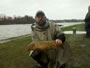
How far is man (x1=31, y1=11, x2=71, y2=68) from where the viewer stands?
389cm

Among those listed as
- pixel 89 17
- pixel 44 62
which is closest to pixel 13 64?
pixel 44 62

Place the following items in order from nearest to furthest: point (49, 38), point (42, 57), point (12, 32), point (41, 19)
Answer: point (41, 19)
point (49, 38)
point (42, 57)
point (12, 32)

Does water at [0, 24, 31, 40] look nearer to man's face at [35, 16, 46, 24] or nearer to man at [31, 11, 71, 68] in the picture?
man at [31, 11, 71, 68]

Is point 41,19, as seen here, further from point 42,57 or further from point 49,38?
point 42,57

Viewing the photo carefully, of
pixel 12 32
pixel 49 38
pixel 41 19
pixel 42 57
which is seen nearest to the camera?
pixel 41 19

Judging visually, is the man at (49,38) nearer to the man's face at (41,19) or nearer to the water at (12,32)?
the man's face at (41,19)

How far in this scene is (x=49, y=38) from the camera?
4.02 m

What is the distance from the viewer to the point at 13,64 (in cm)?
542

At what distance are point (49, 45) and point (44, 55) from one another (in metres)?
0.58

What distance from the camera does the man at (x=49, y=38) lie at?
3.89 m

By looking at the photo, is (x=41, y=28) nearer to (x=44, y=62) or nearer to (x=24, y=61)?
(x=44, y=62)

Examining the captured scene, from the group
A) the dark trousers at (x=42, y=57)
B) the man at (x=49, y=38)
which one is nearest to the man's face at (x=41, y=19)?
the man at (x=49, y=38)

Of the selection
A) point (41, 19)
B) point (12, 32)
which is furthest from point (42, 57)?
point (12, 32)

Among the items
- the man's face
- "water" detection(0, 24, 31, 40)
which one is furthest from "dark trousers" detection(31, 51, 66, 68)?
"water" detection(0, 24, 31, 40)
